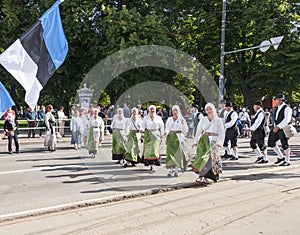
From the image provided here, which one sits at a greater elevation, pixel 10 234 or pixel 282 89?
pixel 282 89

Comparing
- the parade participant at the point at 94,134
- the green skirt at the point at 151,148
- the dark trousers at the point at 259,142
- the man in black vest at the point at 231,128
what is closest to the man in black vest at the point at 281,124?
the dark trousers at the point at 259,142

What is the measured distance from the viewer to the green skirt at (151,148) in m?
9.12

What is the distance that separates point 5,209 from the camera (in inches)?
233

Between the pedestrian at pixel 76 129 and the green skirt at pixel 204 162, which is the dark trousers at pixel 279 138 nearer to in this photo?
the green skirt at pixel 204 162

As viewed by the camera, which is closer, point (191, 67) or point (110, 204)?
point (110, 204)

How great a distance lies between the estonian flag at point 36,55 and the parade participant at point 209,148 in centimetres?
363

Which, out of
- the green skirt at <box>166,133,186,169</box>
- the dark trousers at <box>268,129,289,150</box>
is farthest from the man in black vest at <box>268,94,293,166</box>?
the green skirt at <box>166,133,186,169</box>

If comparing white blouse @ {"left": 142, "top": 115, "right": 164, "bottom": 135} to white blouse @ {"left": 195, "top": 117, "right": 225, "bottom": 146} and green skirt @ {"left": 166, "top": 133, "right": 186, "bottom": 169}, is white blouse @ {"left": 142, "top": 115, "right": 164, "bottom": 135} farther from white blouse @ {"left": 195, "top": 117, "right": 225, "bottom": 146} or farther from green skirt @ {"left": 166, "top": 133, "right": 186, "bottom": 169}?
white blouse @ {"left": 195, "top": 117, "right": 225, "bottom": 146}

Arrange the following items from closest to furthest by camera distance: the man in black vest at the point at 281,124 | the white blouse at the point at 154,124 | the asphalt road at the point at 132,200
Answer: the asphalt road at the point at 132,200 < the white blouse at the point at 154,124 < the man in black vest at the point at 281,124

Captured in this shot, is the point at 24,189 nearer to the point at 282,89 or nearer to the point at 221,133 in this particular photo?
the point at 221,133

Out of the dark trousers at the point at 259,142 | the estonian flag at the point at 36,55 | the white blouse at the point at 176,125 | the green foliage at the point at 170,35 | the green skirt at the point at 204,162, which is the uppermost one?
the green foliage at the point at 170,35

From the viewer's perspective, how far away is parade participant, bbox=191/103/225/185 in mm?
7629

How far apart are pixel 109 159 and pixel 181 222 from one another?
680cm

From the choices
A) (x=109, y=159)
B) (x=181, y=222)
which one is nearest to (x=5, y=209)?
(x=181, y=222)
